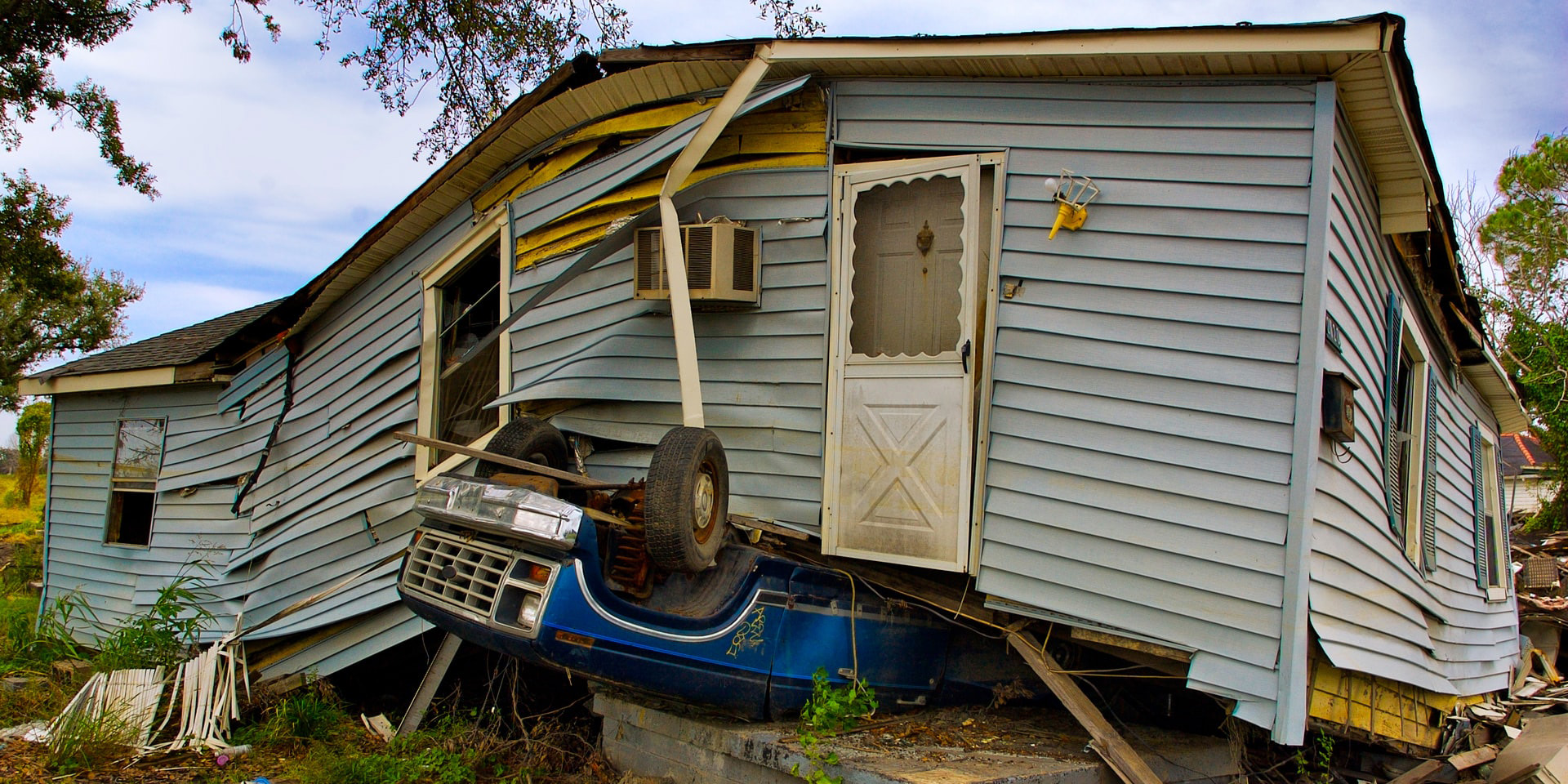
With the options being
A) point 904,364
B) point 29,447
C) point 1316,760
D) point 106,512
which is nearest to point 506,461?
point 904,364

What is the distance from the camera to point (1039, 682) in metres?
6.12

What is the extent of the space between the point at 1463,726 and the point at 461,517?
295 inches

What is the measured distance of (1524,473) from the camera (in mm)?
23734

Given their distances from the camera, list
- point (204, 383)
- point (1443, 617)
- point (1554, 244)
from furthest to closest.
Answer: point (1554, 244) < point (204, 383) < point (1443, 617)

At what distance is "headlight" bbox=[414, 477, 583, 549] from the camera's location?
14.9 ft

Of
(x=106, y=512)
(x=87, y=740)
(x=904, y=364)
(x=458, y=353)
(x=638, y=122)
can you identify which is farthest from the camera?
(x=106, y=512)

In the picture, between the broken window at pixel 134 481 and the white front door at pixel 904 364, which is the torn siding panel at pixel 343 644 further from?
the broken window at pixel 134 481

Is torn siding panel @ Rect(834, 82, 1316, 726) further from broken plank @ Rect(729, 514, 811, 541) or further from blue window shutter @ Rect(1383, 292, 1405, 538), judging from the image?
blue window shutter @ Rect(1383, 292, 1405, 538)

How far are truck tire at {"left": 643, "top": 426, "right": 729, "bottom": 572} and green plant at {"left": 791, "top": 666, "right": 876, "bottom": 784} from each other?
0.95 m

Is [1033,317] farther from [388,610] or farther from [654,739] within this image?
[388,610]

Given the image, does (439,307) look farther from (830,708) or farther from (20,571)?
(20,571)

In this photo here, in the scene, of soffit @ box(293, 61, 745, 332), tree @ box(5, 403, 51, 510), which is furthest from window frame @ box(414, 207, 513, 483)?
tree @ box(5, 403, 51, 510)

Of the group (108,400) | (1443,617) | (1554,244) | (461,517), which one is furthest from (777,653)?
(1554,244)

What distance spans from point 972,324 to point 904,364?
43cm
